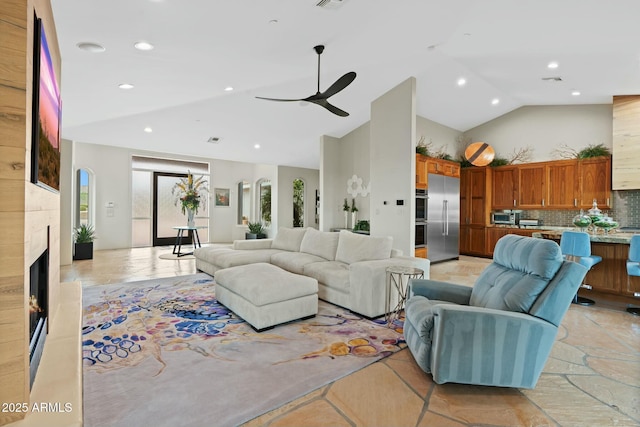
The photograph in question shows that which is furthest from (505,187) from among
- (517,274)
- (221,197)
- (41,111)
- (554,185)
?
(41,111)

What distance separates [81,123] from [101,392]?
214 inches

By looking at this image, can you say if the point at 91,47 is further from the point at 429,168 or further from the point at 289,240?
the point at 429,168

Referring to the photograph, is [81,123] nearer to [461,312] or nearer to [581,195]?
[461,312]

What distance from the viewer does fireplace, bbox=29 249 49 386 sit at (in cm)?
177

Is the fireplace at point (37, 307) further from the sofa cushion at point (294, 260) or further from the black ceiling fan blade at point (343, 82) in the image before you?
the black ceiling fan blade at point (343, 82)

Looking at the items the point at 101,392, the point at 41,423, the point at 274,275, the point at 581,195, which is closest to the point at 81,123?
the point at 274,275

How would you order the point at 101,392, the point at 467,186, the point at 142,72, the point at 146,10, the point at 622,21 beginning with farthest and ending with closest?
the point at 467,186 → the point at 142,72 → the point at 622,21 → the point at 146,10 → the point at 101,392

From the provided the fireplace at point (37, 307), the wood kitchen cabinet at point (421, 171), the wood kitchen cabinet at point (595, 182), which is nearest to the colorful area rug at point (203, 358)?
the fireplace at point (37, 307)

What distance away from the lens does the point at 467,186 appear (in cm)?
828

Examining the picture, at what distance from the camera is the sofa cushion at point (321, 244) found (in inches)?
184

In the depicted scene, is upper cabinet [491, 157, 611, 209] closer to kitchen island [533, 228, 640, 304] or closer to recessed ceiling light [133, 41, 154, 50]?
kitchen island [533, 228, 640, 304]

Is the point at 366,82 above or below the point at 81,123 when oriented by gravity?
above

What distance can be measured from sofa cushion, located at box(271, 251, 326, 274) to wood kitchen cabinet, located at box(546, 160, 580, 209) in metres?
5.63

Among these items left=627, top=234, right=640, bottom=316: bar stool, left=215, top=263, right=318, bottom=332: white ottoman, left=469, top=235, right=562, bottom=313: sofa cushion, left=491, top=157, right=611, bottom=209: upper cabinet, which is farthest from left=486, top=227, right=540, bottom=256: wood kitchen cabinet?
left=215, top=263, right=318, bottom=332: white ottoman
